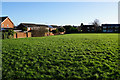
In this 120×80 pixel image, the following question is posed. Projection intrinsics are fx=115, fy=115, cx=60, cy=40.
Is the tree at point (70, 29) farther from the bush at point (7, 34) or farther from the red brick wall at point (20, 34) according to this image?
the bush at point (7, 34)

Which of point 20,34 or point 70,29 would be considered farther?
point 70,29

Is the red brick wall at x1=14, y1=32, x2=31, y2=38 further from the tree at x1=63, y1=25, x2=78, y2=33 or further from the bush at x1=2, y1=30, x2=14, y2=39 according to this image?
the tree at x1=63, y1=25, x2=78, y2=33

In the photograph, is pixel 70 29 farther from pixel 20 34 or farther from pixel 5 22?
pixel 20 34

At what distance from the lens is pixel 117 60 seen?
6547 millimetres

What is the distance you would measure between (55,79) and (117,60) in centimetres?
387

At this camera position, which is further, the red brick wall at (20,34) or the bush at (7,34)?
the red brick wall at (20,34)

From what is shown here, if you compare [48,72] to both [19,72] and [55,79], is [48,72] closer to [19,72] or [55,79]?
[55,79]

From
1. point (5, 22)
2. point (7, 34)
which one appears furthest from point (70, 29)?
point (7, 34)

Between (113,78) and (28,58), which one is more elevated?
(28,58)

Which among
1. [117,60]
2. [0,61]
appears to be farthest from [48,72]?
[117,60]

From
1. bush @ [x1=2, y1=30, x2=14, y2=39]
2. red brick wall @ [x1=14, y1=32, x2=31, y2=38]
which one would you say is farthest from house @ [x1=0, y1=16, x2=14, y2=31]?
bush @ [x1=2, y1=30, x2=14, y2=39]

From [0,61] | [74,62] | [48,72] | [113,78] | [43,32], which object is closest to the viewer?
[113,78]

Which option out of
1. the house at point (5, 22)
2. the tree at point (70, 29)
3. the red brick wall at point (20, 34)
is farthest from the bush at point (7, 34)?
the tree at point (70, 29)

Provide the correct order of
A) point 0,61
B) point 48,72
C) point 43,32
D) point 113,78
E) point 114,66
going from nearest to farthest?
point 113,78 → point 48,72 → point 114,66 → point 0,61 → point 43,32
